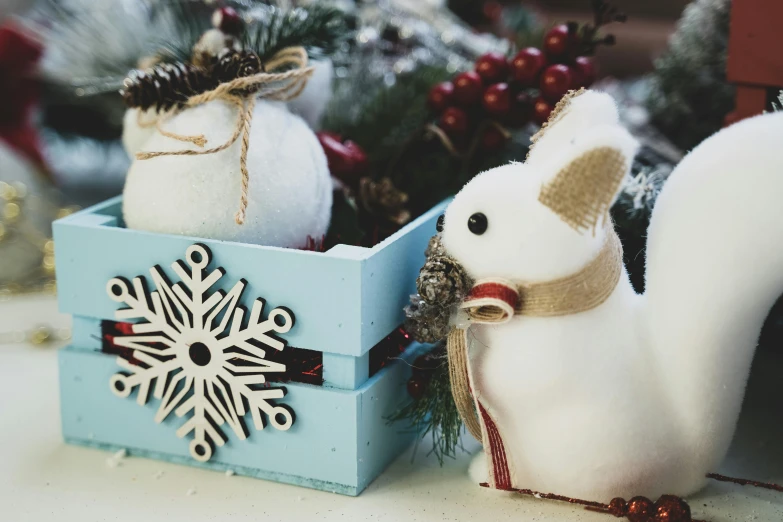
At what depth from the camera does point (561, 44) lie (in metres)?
0.99

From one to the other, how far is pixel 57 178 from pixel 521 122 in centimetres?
79

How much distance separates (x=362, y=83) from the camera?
4.05ft

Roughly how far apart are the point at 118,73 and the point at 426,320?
55 centimetres

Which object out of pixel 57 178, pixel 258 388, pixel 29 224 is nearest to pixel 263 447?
pixel 258 388

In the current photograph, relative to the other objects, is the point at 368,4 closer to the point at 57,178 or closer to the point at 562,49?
the point at 562,49

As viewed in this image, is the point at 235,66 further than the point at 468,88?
No

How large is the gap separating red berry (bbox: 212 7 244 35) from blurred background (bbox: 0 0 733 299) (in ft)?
0.26

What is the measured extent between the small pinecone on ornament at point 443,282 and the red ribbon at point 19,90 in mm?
854

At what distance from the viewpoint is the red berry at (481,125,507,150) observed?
1.06 meters

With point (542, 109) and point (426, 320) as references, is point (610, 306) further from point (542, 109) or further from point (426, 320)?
point (542, 109)

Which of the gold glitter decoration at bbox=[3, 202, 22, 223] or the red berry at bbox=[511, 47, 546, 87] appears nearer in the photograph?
the red berry at bbox=[511, 47, 546, 87]

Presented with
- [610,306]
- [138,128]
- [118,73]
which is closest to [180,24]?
[118,73]

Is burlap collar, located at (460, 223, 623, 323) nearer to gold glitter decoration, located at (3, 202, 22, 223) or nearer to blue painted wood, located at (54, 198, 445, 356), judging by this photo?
blue painted wood, located at (54, 198, 445, 356)

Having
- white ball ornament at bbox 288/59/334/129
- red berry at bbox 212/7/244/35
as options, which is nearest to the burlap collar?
white ball ornament at bbox 288/59/334/129
